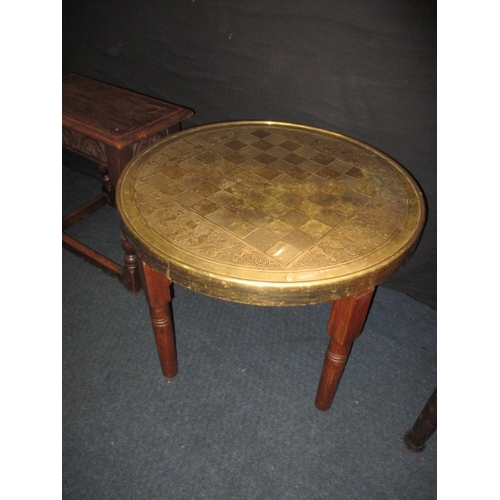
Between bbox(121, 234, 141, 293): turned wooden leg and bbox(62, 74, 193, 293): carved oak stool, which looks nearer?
bbox(62, 74, 193, 293): carved oak stool

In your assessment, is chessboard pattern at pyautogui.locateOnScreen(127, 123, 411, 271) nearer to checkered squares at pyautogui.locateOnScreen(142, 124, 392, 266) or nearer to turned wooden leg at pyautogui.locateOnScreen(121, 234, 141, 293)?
checkered squares at pyautogui.locateOnScreen(142, 124, 392, 266)

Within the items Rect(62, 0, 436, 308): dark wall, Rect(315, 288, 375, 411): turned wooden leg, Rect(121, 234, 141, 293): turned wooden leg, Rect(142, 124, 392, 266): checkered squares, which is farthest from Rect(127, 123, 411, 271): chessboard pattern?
Rect(121, 234, 141, 293): turned wooden leg

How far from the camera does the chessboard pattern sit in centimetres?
111

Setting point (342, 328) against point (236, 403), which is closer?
point (342, 328)

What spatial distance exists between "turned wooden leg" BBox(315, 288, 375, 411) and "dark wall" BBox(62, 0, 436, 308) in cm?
91

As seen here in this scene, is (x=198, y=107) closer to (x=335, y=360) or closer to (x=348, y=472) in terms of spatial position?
(x=335, y=360)

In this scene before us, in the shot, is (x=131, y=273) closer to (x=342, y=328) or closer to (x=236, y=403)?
(x=236, y=403)

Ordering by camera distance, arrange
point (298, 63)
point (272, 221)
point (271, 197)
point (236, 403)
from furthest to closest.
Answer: point (298, 63) < point (236, 403) < point (271, 197) < point (272, 221)

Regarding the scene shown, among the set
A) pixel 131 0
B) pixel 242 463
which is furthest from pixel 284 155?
pixel 131 0

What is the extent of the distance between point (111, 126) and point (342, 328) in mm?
1203

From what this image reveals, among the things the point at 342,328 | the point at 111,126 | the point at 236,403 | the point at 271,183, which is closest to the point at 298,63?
the point at 271,183

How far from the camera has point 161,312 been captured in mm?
1401

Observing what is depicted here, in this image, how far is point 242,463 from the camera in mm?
1437

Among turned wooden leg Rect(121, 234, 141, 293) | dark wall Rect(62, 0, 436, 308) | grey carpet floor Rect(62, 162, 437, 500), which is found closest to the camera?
grey carpet floor Rect(62, 162, 437, 500)
